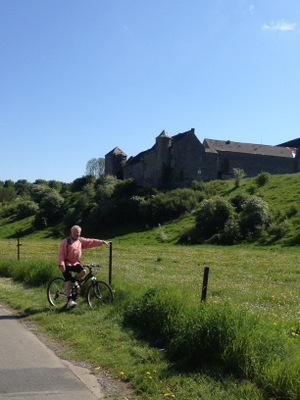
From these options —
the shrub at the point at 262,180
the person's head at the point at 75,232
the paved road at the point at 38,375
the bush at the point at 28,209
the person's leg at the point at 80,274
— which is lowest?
the paved road at the point at 38,375

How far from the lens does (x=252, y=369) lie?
498 cm

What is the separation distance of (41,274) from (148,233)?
118 feet

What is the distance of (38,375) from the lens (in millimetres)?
5395

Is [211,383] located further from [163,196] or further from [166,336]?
[163,196]

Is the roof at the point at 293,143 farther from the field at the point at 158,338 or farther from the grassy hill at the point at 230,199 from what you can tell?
the field at the point at 158,338

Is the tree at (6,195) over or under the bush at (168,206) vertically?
over

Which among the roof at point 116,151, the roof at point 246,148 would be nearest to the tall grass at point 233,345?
the roof at point 246,148

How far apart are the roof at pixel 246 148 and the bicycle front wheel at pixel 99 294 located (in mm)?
66978

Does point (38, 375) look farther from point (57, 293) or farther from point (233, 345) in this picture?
point (57, 293)

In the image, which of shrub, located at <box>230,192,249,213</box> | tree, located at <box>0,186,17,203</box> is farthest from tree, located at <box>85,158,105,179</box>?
shrub, located at <box>230,192,249,213</box>

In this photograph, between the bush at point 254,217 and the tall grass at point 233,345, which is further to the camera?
the bush at point 254,217

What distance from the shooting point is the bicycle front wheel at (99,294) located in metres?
9.09

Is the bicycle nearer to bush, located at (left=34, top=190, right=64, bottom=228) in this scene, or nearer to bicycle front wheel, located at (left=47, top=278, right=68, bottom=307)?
bicycle front wheel, located at (left=47, top=278, right=68, bottom=307)

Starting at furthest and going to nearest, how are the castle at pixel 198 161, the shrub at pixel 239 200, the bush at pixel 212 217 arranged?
the castle at pixel 198 161 → the shrub at pixel 239 200 → the bush at pixel 212 217
